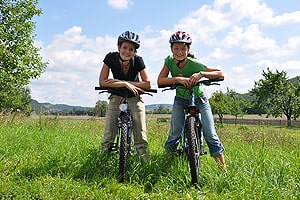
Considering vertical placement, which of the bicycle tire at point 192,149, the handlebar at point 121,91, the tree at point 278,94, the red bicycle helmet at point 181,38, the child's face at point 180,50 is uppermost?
the tree at point 278,94

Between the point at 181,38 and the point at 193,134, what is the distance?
140 cm

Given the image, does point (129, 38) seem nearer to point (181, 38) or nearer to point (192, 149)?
point (181, 38)

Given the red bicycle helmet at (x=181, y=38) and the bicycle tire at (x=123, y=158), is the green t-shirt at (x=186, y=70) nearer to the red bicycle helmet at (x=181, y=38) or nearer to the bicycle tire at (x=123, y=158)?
the red bicycle helmet at (x=181, y=38)

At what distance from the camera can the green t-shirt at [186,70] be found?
474cm

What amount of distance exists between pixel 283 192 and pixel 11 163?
Result: 13.3 ft

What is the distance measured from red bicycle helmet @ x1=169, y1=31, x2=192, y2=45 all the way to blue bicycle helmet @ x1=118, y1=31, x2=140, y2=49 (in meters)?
0.52

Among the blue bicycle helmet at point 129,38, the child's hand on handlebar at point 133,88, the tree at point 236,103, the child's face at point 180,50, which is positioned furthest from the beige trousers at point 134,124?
the tree at point 236,103

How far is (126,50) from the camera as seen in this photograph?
4.81 m

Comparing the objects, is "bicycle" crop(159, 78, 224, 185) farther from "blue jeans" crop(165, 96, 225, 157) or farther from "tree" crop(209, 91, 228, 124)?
"tree" crop(209, 91, 228, 124)

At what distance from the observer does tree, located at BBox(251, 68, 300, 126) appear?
5515cm

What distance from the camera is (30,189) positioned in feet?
12.9

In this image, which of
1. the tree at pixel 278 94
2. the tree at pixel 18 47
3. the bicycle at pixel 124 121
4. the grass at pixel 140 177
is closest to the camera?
the grass at pixel 140 177

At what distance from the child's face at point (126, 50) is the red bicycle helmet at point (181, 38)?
2.02 feet

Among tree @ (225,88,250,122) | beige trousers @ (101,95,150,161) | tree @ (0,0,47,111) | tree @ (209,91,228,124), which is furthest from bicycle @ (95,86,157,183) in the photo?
tree @ (225,88,250,122)
